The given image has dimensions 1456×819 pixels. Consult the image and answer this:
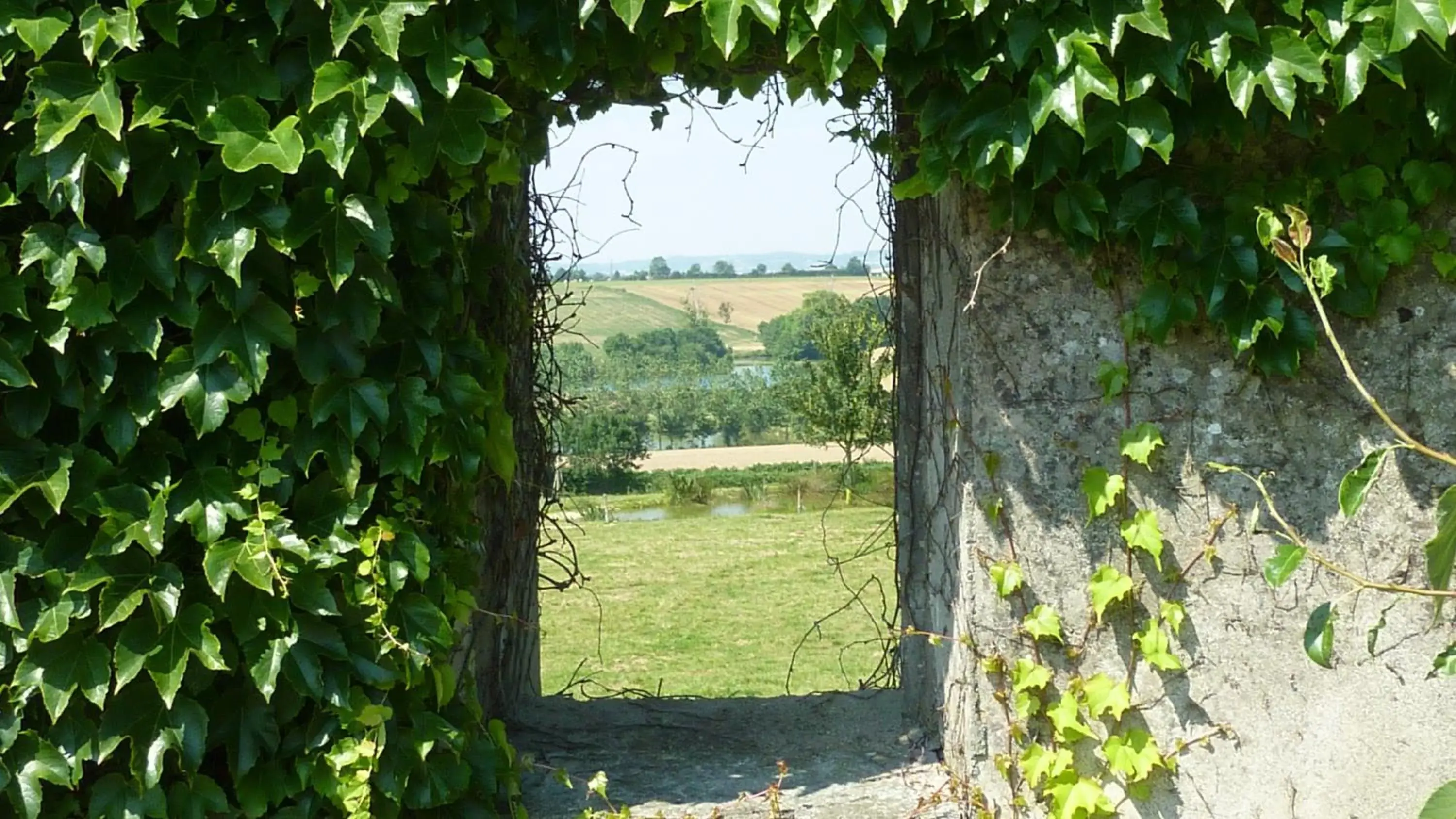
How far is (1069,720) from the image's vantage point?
9.29ft

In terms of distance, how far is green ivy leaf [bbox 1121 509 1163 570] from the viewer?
277 cm

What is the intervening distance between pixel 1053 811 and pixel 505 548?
1.66 meters

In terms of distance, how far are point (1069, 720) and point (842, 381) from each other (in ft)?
41.9

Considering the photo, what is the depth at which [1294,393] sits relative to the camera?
9.10 feet

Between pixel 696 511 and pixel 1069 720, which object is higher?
pixel 1069 720

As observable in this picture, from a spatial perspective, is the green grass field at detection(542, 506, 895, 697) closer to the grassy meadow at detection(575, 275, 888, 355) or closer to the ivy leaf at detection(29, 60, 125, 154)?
the grassy meadow at detection(575, 275, 888, 355)

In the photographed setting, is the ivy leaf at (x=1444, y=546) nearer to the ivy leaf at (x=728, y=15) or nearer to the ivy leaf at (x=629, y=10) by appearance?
the ivy leaf at (x=728, y=15)

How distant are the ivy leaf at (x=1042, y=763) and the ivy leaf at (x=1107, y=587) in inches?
12.7

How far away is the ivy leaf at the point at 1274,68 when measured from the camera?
2465 millimetres

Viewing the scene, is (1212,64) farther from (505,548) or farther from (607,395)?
(607,395)

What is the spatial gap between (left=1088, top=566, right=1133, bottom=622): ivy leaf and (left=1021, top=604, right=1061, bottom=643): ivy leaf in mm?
91

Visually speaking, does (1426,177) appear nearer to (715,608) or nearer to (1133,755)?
(1133,755)

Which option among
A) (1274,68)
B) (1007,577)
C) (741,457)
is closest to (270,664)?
(1007,577)

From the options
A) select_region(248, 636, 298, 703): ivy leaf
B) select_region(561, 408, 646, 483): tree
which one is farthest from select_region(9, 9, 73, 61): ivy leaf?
select_region(561, 408, 646, 483): tree
